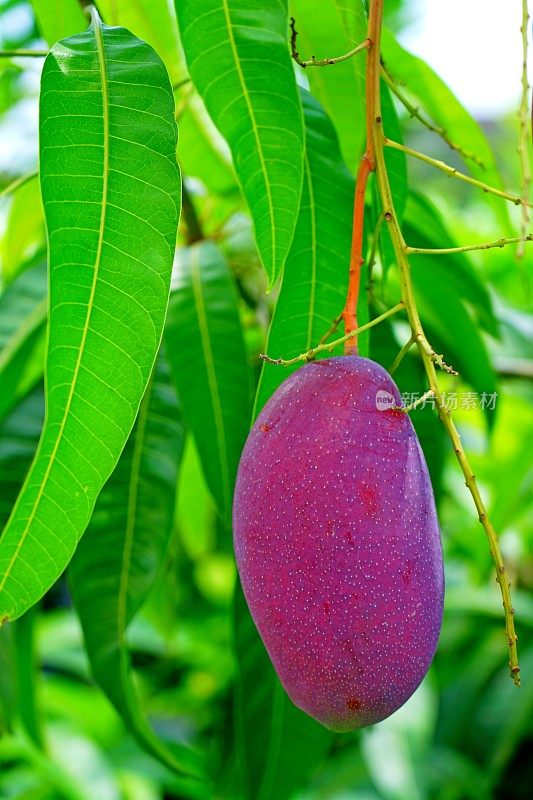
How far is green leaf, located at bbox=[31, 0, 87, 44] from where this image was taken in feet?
2.82

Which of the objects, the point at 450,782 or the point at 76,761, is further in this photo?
the point at 450,782

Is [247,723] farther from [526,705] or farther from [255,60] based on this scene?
[526,705]

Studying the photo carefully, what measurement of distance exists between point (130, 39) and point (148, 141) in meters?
0.09

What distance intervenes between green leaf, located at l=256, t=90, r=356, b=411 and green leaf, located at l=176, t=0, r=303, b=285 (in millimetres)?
84

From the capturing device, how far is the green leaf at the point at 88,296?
51cm

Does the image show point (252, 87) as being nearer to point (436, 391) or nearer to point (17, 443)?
point (436, 391)

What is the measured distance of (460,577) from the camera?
2184 mm

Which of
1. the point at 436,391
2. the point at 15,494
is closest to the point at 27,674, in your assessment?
the point at 15,494

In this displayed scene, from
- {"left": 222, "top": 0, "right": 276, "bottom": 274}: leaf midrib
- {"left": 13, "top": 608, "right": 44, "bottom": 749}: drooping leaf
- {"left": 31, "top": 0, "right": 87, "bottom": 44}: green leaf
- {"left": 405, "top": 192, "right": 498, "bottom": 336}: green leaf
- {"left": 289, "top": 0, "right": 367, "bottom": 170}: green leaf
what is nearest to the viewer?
{"left": 222, "top": 0, "right": 276, "bottom": 274}: leaf midrib

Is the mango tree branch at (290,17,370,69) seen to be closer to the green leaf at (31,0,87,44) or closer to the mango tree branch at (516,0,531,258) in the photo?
the mango tree branch at (516,0,531,258)

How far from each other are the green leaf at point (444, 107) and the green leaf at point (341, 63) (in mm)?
168

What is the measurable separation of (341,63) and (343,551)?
48 centimetres

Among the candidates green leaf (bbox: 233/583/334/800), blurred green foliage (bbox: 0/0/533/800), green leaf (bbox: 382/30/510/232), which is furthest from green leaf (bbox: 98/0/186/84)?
green leaf (bbox: 233/583/334/800)

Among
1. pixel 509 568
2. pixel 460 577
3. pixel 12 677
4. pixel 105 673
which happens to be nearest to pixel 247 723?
pixel 105 673
